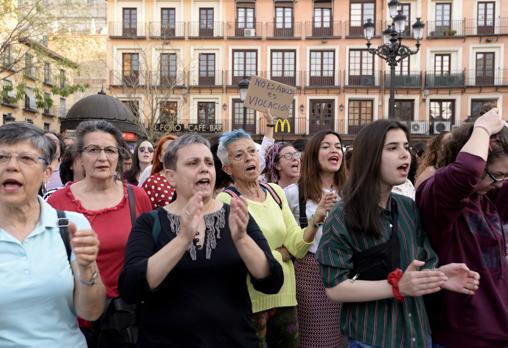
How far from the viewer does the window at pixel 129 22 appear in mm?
33406

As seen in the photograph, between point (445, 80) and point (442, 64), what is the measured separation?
4.16ft

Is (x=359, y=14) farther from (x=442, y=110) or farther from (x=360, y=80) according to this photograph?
(x=442, y=110)

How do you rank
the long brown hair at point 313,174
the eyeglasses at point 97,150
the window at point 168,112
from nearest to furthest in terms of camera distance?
the eyeglasses at point 97,150
the long brown hair at point 313,174
the window at point 168,112

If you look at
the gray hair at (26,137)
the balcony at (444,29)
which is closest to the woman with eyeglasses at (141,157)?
the gray hair at (26,137)

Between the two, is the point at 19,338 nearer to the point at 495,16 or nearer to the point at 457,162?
the point at 457,162

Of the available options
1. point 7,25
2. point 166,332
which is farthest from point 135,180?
point 7,25

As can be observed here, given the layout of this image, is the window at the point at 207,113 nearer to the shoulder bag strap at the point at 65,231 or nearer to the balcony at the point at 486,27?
the balcony at the point at 486,27

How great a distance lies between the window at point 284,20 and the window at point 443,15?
10070mm

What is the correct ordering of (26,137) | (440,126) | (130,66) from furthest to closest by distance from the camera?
1. (130,66)
2. (440,126)
3. (26,137)

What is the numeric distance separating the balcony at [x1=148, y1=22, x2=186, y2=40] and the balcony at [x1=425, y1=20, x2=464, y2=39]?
17.0 metres

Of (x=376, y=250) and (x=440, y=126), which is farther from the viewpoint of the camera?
(x=440, y=126)

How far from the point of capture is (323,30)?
33.2 metres

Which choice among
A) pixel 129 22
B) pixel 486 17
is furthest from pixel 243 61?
pixel 486 17

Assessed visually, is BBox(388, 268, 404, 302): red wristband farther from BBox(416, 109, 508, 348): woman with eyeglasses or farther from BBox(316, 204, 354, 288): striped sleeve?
BBox(416, 109, 508, 348): woman with eyeglasses
